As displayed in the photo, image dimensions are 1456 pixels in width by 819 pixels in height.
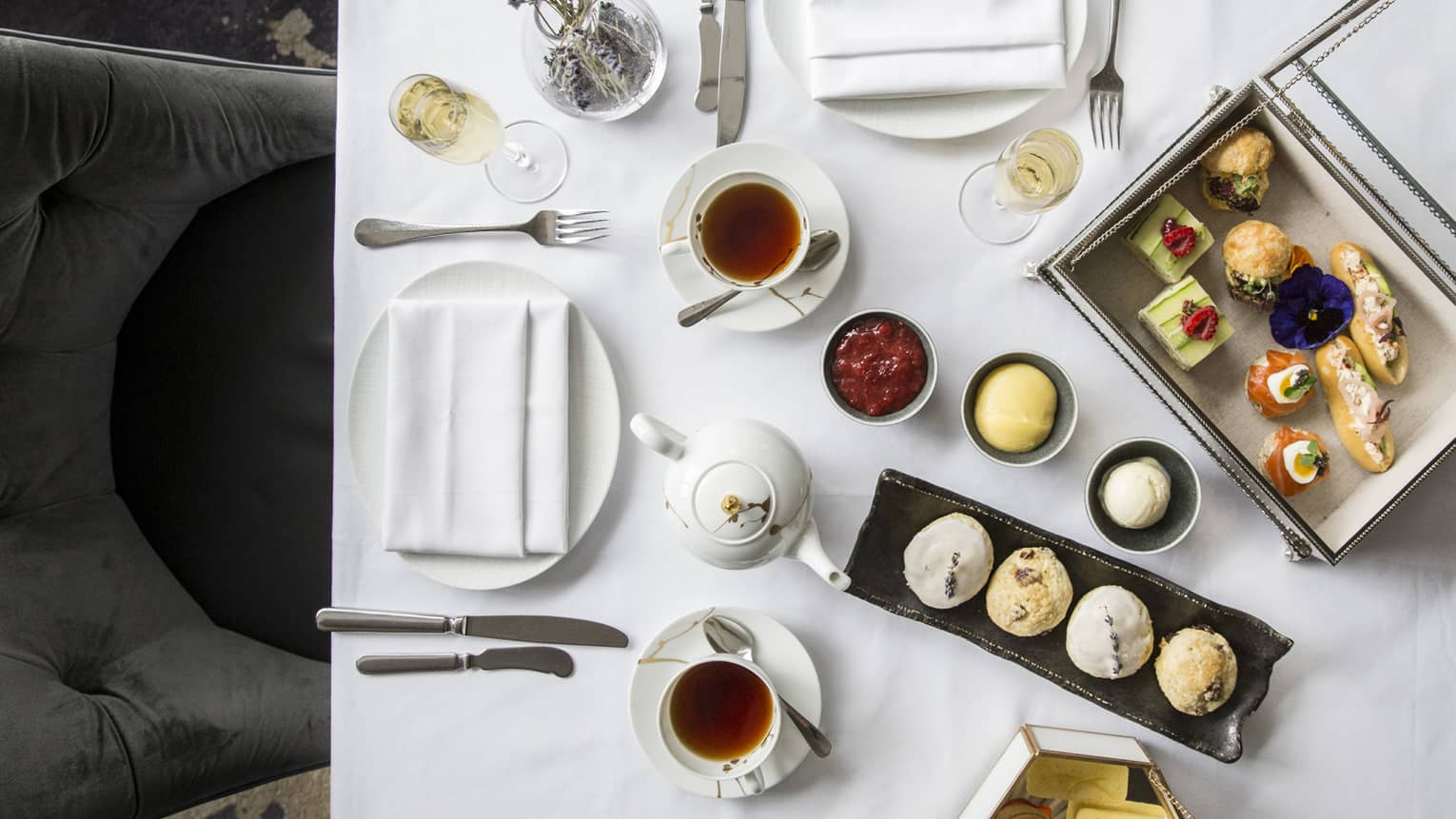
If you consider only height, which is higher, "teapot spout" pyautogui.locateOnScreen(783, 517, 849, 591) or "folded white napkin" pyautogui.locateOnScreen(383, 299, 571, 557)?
"folded white napkin" pyautogui.locateOnScreen(383, 299, 571, 557)

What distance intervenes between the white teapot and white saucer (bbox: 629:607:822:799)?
19cm

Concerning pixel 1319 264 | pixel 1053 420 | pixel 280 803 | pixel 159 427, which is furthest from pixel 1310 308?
pixel 280 803

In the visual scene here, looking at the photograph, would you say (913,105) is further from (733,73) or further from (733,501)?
(733,501)

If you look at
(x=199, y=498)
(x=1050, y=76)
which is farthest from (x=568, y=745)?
(x=1050, y=76)

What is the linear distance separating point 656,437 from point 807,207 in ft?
1.24

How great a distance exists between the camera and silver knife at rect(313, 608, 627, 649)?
1.14 m

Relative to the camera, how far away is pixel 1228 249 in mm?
1073

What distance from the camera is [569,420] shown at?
1119 millimetres

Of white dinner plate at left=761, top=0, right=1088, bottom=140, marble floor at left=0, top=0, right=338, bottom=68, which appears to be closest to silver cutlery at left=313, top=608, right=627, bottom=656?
white dinner plate at left=761, top=0, right=1088, bottom=140

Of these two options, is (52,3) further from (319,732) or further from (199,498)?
(319,732)

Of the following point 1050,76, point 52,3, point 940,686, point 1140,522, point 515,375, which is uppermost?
point 52,3

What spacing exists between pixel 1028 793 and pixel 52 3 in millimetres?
2504

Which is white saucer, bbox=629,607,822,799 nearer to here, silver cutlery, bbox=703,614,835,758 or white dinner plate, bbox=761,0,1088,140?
silver cutlery, bbox=703,614,835,758

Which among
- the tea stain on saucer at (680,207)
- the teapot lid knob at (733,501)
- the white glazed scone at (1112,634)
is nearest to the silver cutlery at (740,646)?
the teapot lid knob at (733,501)
